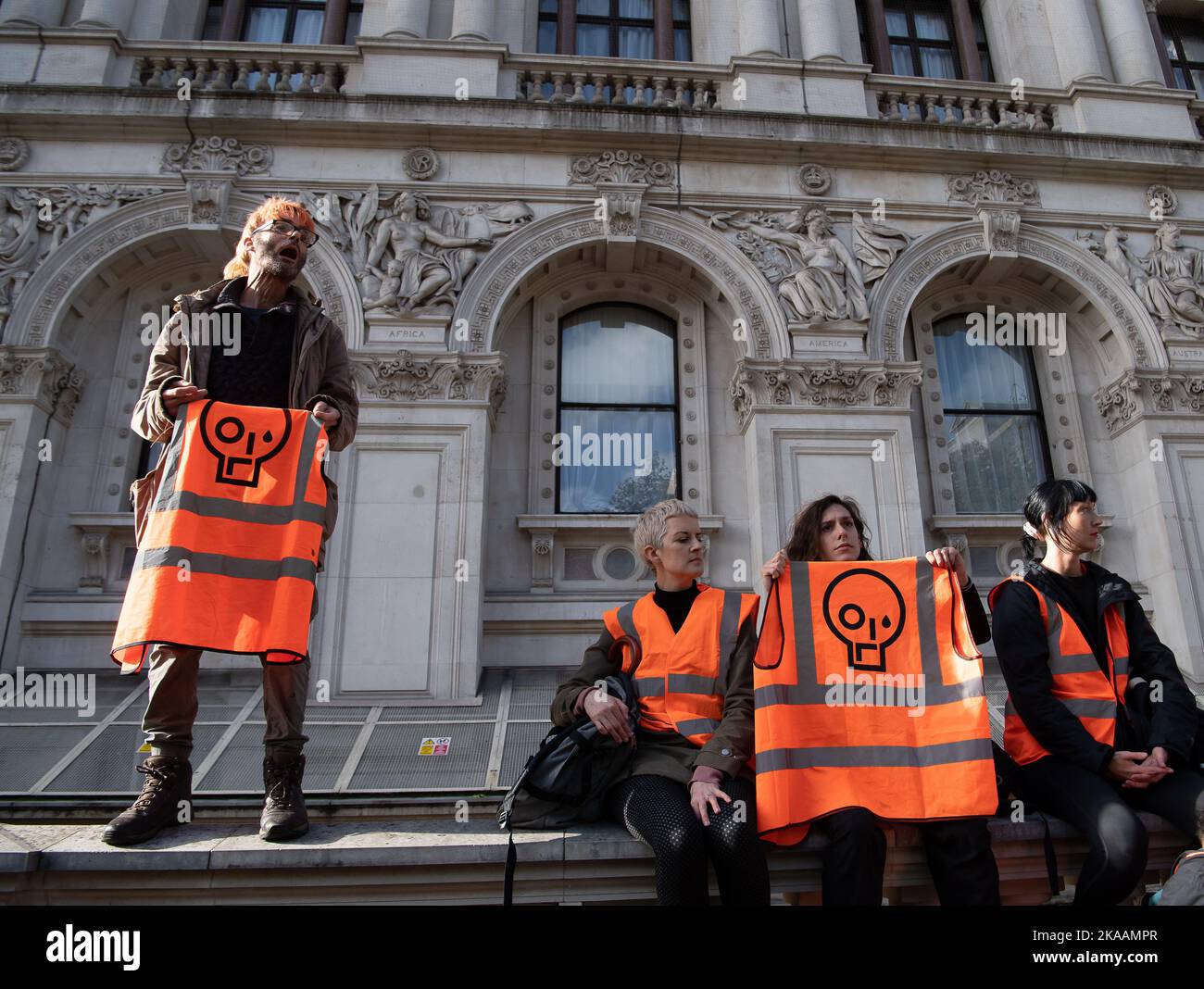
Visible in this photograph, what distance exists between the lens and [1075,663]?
15.3 ft

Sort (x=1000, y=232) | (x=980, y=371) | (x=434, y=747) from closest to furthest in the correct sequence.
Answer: (x=434, y=747) → (x=1000, y=232) → (x=980, y=371)

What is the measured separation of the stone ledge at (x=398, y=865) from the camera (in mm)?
3912

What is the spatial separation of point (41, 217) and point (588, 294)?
7.37m

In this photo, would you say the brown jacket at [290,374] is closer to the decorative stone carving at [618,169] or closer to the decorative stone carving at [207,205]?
the decorative stone carving at [207,205]

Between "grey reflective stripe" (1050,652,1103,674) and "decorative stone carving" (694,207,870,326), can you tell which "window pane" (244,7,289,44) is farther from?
"grey reflective stripe" (1050,652,1103,674)

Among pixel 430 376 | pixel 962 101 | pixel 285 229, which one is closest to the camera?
pixel 285 229

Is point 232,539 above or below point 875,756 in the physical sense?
above

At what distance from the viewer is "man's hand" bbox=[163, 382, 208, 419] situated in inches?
186

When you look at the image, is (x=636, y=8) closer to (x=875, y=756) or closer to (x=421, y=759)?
(x=421, y=759)

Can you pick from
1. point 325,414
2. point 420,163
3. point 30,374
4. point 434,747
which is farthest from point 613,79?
point 434,747

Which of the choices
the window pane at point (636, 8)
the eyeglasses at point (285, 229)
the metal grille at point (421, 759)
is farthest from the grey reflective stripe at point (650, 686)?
the window pane at point (636, 8)

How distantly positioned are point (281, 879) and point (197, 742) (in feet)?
14.4
